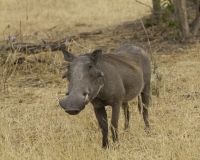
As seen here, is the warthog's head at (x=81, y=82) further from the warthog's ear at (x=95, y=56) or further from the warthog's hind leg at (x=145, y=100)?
the warthog's hind leg at (x=145, y=100)

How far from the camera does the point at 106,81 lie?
525 centimetres

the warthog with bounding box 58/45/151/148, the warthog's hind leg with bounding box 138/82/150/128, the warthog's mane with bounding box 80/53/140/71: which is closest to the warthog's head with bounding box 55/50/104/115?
the warthog with bounding box 58/45/151/148

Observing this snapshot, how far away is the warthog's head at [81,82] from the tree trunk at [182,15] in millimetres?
5282

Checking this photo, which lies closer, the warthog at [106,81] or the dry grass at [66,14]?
the warthog at [106,81]

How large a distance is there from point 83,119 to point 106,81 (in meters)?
1.01

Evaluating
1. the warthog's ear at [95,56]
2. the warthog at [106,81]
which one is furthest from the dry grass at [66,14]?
the warthog's ear at [95,56]

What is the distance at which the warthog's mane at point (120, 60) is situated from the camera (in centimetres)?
551

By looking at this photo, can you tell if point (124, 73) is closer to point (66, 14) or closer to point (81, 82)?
point (81, 82)

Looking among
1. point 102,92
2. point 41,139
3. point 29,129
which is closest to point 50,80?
point 29,129

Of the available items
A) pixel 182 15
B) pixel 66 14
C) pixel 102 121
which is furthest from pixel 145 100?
pixel 66 14

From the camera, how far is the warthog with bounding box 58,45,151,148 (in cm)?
471

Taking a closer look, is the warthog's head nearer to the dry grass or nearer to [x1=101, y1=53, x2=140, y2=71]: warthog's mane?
[x1=101, y1=53, x2=140, y2=71]: warthog's mane

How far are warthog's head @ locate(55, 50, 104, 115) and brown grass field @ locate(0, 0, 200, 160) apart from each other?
2.12ft

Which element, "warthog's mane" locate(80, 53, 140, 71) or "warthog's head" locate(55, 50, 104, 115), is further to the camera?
"warthog's mane" locate(80, 53, 140, 71)
